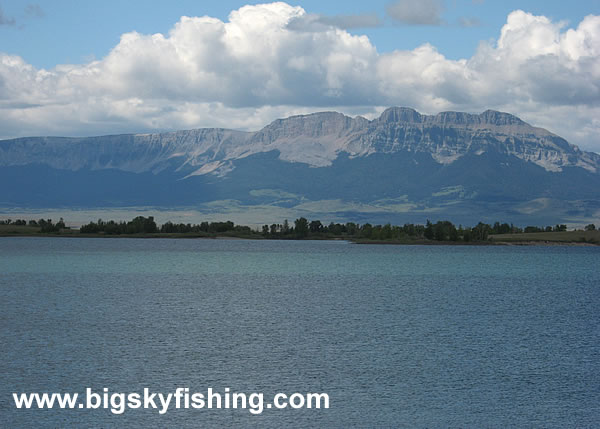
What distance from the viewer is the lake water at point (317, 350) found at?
37031 mm

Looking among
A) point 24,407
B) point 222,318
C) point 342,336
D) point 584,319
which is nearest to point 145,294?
point 222,318

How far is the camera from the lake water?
37.0 metres

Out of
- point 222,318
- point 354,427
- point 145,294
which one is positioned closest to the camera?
point 354,427

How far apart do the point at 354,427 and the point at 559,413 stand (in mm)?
10205

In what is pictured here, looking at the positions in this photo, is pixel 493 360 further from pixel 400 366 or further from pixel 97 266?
pixel 97 266

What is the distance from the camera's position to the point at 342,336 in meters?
57.7

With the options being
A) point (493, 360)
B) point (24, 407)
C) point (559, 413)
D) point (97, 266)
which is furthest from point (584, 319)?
point (97, 266)

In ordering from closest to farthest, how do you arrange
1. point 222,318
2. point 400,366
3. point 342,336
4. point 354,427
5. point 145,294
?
point 354,427 < point 400,366 < point 342,336 < point 222,318 < point 145,294

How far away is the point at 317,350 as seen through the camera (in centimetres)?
5172

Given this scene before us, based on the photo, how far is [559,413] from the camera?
37.6 metres

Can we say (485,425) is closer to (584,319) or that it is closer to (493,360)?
(493,360)

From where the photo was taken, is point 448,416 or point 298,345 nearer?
point 448,416

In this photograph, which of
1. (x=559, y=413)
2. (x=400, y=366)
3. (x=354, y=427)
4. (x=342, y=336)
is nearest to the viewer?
(x=354, y=427)

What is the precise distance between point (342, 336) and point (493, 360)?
40.6ft
